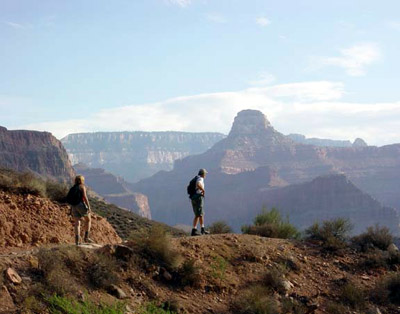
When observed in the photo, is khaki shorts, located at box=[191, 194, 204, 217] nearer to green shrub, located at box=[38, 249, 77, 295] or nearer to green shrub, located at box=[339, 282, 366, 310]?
green shrub, located at box=[339, 282, 366, 310]

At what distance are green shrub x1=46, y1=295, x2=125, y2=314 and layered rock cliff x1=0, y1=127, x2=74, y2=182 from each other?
96.8 metres

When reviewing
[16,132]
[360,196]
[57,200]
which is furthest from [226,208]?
[57,200]

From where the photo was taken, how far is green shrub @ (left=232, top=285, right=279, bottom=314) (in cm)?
1012

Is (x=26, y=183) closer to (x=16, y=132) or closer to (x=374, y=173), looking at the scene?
(x=16, y=132)

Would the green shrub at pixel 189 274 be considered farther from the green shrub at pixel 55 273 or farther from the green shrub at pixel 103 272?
the green shrub at pixel 55 273

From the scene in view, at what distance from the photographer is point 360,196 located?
147375mm

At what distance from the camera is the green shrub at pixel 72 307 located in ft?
26.6

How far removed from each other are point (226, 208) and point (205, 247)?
571ft

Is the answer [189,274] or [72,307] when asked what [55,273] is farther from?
[189,274]

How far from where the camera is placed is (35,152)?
110 meters

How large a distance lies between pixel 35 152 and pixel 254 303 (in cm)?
10552

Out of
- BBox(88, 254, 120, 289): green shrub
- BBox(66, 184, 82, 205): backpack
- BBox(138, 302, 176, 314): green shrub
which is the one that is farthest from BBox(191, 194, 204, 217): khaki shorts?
BBox(138, 302, 176, 314): green shrub

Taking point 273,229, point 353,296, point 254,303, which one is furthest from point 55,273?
point 273,229

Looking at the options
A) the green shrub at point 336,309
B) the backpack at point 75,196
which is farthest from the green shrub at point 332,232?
the backpack at point 75,196
